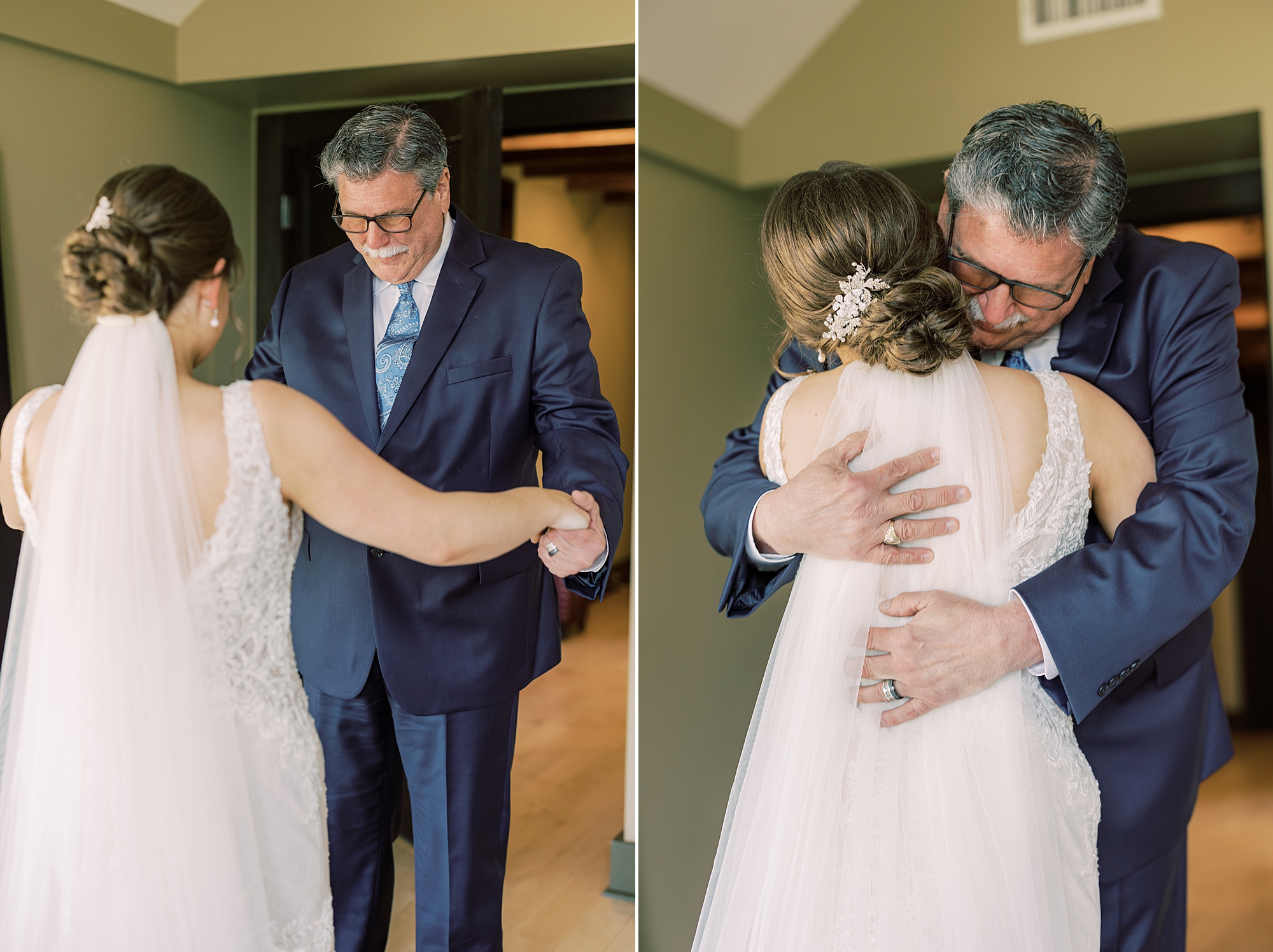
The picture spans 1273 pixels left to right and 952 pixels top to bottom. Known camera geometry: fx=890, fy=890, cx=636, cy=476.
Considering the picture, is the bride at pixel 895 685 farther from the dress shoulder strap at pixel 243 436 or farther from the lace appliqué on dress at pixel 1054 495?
the dress shoulder strap at pixel 243 436

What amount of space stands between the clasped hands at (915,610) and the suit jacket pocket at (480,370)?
2.28 ft

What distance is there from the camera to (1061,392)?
1.39 metres

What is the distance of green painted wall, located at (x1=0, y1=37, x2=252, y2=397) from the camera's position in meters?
1.73

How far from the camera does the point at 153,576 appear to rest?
1.29m

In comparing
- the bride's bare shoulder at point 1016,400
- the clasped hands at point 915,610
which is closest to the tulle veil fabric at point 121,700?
the clasped hands at point 915,610

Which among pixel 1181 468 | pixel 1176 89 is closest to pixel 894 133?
pixel 1176 89

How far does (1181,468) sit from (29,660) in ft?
6.23

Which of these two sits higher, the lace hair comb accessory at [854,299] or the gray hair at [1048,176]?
the gray hair at [1048,176]

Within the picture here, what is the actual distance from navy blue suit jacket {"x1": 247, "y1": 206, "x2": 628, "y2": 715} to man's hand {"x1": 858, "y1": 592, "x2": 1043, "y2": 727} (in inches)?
24.7

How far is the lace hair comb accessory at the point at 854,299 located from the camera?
1.37 metres

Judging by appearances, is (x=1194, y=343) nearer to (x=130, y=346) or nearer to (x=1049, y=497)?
(x=1049, y=497)

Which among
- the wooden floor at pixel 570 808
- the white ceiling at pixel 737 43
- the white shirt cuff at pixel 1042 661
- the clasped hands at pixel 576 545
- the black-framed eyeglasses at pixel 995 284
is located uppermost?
the white ceiling at pixel 737 43

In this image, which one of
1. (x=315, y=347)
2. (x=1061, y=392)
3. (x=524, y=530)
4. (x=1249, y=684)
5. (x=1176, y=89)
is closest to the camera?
(x=1061, y=392)

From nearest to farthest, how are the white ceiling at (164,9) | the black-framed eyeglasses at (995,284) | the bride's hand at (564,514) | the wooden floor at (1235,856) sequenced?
the black-framed eyeglasses at (995,284)
the bride's hand at (564,514)
the white ceiling at (164,9)
the wooden floor at (1235,856)
